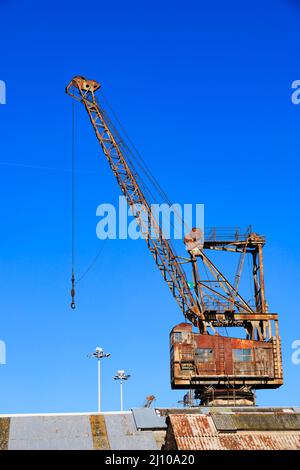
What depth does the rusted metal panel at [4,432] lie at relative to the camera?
269ft

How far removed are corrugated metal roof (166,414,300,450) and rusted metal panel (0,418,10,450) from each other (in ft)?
52.9

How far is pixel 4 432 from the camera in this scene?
85500mm

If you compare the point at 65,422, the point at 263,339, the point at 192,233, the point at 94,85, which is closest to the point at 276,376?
the point at 263,339

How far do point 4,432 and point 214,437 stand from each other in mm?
22763

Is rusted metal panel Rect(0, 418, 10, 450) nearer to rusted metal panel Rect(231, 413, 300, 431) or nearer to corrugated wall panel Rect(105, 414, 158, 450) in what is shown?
corrugated wall panel Rect(105, 414, 158, 450)

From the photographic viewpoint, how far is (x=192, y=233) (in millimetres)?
110750

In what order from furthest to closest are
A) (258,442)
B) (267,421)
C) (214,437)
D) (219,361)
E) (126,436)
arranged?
(219,361), (126,436), (267,421), (214,437), (258,442)

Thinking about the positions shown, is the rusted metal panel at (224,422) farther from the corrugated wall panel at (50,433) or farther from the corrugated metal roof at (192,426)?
the corrugated wall panel at (50,433)

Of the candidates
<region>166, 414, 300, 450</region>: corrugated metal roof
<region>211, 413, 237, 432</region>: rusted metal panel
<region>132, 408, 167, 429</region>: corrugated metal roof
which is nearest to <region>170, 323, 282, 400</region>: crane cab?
<region>132, 408, 167, 429</region>: corrugated metal roof

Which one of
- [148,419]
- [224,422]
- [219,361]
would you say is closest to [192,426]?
[224,422]

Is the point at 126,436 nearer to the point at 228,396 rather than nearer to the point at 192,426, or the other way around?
the point at 192,426

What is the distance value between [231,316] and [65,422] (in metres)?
28.0

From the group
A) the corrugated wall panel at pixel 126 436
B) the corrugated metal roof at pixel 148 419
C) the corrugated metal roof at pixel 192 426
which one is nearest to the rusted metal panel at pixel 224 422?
the corrugated metal roof at pixel 192 426

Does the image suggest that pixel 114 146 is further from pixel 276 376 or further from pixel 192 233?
pixel 276 376
